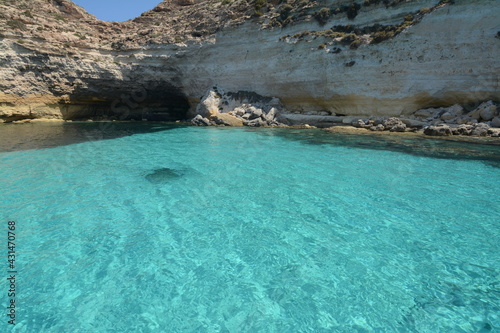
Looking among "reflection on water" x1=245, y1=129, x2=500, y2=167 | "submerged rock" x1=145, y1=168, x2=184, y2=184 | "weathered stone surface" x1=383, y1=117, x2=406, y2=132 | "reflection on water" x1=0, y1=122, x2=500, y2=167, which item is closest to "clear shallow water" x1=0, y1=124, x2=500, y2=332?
"submerged rock" x1=145, y1=168, x2=184, y2=184

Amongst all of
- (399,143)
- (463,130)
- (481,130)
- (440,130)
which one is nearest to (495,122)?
(481,130)

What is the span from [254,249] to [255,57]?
70.4 ft

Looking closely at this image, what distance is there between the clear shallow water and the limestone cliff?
10834 millimetres

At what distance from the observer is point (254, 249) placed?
4.21 meters

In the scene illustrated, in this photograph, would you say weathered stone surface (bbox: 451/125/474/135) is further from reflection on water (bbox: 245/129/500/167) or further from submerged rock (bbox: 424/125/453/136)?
reflection on water (bbox: 245/129/500/167)

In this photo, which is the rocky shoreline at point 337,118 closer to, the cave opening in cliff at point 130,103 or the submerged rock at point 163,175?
the cave opening in cliff at point 130,103

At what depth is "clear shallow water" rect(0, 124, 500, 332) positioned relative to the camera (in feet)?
9.66

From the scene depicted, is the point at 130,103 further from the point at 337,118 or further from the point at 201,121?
the point at 337,118

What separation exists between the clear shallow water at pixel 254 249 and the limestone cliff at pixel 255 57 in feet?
35.5

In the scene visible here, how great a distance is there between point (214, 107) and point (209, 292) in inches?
854

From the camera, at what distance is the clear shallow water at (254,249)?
116 inches

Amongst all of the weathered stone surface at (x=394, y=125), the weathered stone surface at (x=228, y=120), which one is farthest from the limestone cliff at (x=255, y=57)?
the weathered stone surface at (x=228, y=120)

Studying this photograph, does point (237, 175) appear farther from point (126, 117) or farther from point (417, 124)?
point (126, 117)

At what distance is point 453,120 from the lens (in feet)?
51.8
